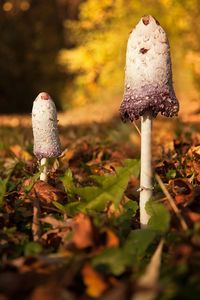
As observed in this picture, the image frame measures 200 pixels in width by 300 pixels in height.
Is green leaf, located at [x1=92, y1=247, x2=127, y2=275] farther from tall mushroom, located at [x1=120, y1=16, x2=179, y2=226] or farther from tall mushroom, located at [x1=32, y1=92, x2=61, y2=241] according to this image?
tall mushroom, located at [x1=32, y1=92, x2=61, y2=241]

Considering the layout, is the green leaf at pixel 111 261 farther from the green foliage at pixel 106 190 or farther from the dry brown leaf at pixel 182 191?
the dry brown leaf at pixel 182 191

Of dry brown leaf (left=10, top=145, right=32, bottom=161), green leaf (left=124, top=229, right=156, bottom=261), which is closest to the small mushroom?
green leaf (left=124, top=229, right=156, bottom=261)

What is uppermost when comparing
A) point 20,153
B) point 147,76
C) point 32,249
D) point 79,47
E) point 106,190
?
point 79,47

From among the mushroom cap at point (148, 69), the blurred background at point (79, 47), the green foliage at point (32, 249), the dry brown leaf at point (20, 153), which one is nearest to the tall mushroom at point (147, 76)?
the mushroom cap at point (148, 69)

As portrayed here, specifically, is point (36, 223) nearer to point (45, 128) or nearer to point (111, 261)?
point (111, 261)

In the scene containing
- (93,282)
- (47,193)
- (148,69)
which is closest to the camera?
(93,282)

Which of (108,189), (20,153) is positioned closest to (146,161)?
(108,189)

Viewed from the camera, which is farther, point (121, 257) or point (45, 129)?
point (45, 129)
